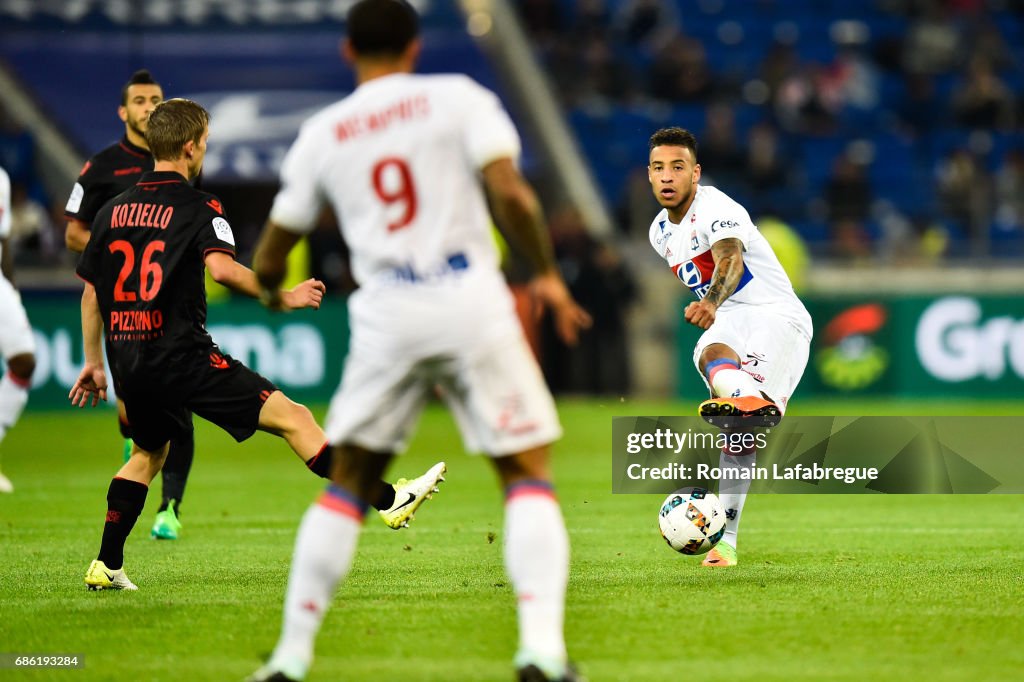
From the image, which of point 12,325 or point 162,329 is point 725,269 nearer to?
point 162,329

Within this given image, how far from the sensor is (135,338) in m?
7.29

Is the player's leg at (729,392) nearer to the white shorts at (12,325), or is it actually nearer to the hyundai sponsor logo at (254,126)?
the white shorts at (12,325)

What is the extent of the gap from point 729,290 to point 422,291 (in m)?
3.20

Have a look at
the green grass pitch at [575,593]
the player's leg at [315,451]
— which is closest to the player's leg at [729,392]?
the green grass pitch at [575,593]

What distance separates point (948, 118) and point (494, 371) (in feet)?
70.4

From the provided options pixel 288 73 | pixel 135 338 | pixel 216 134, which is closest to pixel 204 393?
pixel 135 338

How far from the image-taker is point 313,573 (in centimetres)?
517

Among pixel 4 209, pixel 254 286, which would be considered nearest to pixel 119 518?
pixel 254 286

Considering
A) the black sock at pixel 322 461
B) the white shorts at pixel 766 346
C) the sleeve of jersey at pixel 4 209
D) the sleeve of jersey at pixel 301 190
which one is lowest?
the black sock at pixel 322 461

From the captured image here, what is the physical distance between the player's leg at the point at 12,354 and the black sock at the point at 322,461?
5072mm

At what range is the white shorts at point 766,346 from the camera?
8500 millimetres

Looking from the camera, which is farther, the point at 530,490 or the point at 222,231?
the point at 222,231

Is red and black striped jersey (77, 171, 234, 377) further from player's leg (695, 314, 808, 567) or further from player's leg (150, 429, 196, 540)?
player's leg (695, 314, 808, 567)

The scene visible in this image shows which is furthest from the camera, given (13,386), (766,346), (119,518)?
(13,386)
